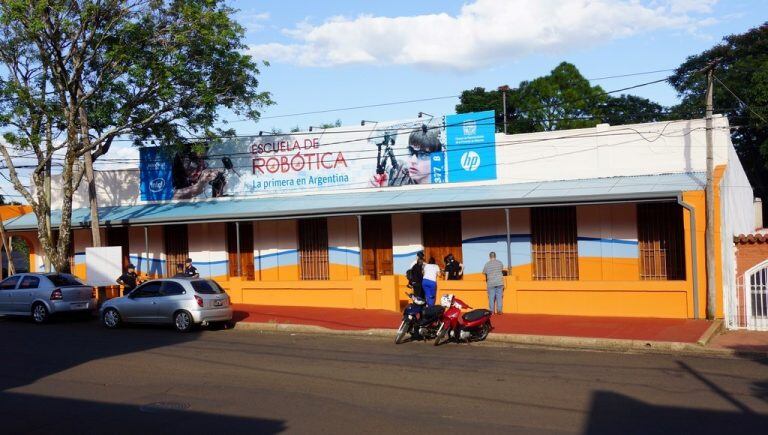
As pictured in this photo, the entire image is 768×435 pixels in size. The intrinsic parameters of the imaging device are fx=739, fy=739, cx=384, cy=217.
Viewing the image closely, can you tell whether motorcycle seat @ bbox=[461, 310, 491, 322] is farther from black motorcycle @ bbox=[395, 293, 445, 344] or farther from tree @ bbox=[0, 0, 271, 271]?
tree @ bbox=[0, 0, 271, 271]

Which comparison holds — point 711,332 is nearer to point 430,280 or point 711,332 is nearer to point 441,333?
point 441,333

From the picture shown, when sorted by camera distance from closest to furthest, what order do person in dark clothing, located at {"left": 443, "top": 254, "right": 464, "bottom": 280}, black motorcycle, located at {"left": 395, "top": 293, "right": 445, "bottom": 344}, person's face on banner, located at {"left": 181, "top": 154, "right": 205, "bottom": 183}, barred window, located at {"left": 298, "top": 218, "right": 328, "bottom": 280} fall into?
black motorcycle, located at {"left": 395, "top": 293, "right": 445, "bottom": 344}
person in dark clothing, located at {"left": 443, "top": 254, "right": 464, "bottom": 280}
barred window, located at {"left": 298, "top": 218, "right": 328, "bottom": 280}
person's face on banner, located at {"left": 181, "top": 154, "right": 205, "bottom": 183}

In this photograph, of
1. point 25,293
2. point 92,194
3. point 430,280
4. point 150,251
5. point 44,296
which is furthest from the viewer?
point 150,251

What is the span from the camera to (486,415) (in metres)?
8.56

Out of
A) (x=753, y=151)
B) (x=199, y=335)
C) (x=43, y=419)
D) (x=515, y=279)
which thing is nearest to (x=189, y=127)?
(x=199, y=335)

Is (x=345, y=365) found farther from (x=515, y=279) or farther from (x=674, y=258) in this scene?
(x=674, y=258)

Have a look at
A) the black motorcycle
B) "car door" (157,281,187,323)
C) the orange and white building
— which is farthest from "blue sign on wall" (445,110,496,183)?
"car door" (157,281,187,323)

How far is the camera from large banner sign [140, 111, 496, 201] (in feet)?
70.1

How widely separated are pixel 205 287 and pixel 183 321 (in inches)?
37.0

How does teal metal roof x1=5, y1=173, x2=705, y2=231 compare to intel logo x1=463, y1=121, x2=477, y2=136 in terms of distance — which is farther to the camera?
intel logo x1=463, y1=121, x2=477, y2=136

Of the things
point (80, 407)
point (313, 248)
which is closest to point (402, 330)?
point (80, 407)

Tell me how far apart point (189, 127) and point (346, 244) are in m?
6.25

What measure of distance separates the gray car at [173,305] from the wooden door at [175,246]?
7.34m

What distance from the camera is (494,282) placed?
59.2ft
